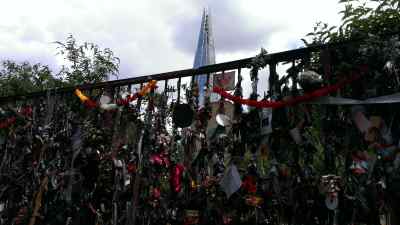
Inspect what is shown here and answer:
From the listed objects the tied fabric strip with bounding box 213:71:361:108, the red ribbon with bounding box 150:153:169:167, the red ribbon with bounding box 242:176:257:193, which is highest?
the tied fabric strip with bounding box 213:71:361:108

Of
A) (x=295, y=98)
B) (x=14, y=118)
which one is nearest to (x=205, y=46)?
(x=14, y=118)

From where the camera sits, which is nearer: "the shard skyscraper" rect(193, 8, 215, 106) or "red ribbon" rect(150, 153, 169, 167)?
"red ribbon" rect(150, 153, 169, 167)

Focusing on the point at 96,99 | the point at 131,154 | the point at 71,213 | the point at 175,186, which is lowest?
the point at 71,213

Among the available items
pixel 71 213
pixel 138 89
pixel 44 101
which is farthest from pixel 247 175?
pixel 44 101

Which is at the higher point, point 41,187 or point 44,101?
point 44,101

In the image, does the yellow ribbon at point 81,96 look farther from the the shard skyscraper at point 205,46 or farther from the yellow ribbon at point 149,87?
the the shard skyscraper at point 205,46

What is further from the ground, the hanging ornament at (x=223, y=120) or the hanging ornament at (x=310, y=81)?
the hanging ornament at (x=310, y=81)

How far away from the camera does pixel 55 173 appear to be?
4.06 meters

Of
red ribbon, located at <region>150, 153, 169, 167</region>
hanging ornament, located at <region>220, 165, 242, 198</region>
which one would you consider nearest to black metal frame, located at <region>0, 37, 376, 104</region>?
red ribbon, located at <region>150, 153, 169, 167</region>

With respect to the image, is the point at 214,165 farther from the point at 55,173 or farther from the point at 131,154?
the point at 55,173

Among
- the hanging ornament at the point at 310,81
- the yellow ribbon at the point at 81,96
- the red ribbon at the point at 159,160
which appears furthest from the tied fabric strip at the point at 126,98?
the hanging ornament at the point at 310,81

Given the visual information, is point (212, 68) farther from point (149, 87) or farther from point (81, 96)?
point (81, 96)

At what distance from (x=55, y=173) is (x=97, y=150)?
592mm

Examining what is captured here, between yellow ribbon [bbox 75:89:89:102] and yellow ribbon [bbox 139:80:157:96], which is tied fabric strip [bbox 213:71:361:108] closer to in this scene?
yellow ribbon [bbox 139:80:157:96]
